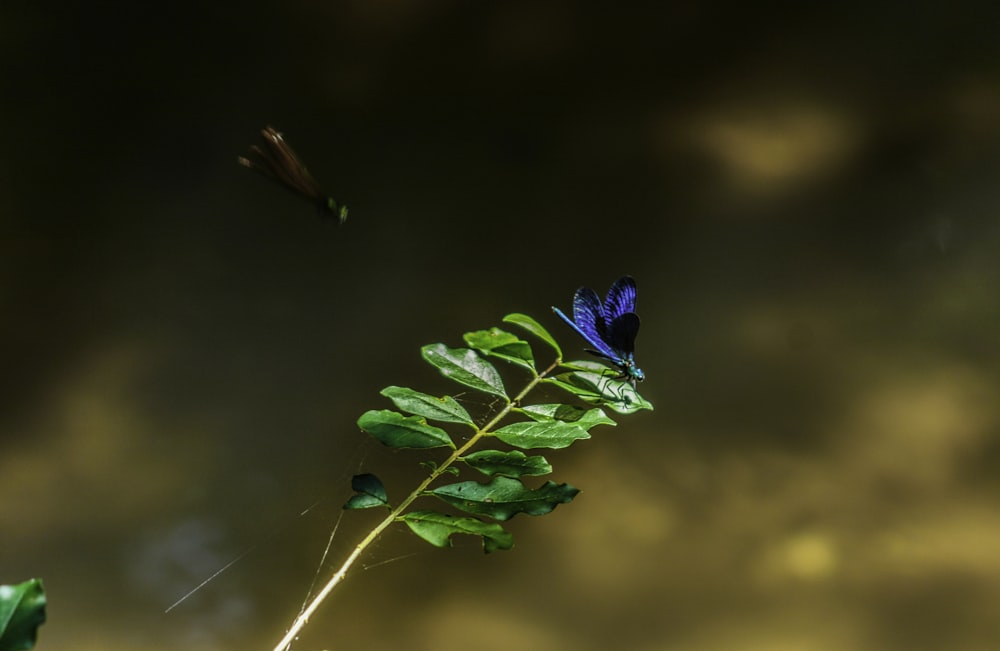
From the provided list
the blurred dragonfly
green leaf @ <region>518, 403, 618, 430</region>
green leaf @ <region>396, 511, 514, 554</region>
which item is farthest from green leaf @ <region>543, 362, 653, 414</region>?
the blurred dragonfly

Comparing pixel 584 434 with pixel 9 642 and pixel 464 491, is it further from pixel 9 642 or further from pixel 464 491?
pixel 9 642

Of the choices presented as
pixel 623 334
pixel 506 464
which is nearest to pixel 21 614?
pixel 506 464

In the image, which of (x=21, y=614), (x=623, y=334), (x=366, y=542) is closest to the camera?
(x=21, y=614)

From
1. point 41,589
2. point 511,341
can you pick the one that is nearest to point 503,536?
point 511,341

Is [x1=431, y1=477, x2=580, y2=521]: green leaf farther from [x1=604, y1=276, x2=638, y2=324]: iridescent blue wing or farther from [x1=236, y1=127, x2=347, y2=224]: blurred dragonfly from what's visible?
[x1=236, y1=127, x2=347, y2=224]: blurred dragonfly

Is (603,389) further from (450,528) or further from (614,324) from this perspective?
(450,528)

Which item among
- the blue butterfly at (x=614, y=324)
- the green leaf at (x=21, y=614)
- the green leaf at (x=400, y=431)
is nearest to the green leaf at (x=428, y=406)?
the green leaf at (x=400, y=431)
